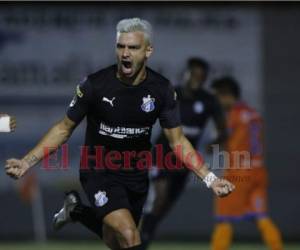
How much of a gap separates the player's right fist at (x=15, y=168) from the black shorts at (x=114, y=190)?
71cm

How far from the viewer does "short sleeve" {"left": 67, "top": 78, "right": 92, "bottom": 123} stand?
795 cm

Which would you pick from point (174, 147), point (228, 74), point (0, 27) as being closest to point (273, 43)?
point (228, 74)

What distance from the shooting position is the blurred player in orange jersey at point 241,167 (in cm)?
1177

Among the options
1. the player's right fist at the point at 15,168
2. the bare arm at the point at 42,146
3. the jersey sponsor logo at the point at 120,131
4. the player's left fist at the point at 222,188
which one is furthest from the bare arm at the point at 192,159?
the player's right fist at the point at 15,168

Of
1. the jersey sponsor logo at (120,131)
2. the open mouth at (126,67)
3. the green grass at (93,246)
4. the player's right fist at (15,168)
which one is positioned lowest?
the green grass at (93,246)

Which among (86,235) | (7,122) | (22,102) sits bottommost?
(86,235)

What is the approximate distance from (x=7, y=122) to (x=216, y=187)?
64.6 inches

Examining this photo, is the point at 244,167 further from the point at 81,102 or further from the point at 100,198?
the point at 81,102

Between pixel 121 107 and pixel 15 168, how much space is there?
976mm

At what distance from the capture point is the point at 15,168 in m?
7.64

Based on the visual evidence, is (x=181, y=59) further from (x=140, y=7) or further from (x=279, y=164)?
(x=279, y=164)

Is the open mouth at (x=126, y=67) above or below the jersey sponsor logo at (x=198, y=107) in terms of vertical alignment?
above

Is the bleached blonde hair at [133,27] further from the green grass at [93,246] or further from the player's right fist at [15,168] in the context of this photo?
the green grass at [93,246]

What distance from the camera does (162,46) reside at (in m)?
14.5
